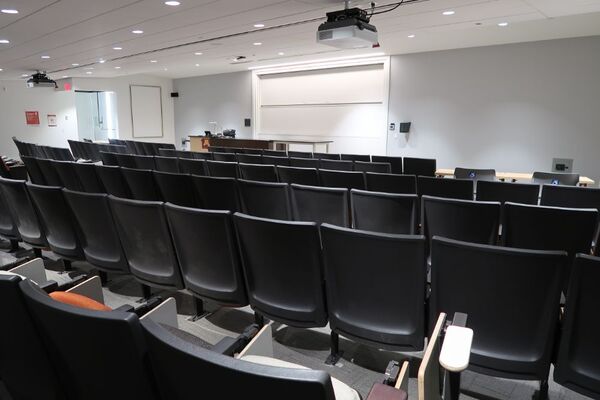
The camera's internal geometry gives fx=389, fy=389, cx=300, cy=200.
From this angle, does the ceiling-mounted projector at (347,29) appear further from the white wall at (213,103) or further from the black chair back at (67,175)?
the white wall at (213,103)

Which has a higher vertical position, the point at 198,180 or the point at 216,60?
the point at 216,60

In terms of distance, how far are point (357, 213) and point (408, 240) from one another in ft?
4.48

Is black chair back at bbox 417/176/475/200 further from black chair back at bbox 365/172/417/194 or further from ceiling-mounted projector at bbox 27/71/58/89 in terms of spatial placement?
ceiling-mounted projector at bbox 27/71/58/89

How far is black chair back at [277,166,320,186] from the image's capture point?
4.11 metres

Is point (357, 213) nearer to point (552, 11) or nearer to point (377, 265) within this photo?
point (377, 265)

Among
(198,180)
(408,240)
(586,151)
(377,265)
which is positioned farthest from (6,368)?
(586,151)

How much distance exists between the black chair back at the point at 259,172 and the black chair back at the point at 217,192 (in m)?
0.93

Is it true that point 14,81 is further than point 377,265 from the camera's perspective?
Yes

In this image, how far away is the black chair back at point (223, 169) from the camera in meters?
4.56

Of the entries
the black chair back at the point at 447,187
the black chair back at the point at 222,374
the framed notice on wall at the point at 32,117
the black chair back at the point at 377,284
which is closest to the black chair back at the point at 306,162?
the black chair back at the point at 447,187

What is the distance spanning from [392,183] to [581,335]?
238 cm

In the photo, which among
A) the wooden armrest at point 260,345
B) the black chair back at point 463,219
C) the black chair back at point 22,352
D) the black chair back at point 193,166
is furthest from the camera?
the black chair back at point 193,166

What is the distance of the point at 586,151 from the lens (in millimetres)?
7754

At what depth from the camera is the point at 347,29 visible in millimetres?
4988
